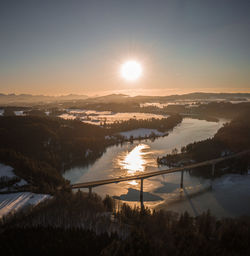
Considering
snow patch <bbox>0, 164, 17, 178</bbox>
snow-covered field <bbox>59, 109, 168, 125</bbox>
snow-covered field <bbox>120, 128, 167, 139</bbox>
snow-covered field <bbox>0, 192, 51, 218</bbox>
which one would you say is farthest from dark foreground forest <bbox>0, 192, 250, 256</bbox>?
snow-covered field <bbox>59, 109, 168, 125</bbox>

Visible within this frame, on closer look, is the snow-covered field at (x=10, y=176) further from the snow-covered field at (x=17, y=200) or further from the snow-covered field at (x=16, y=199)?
the snow-covered field at (x=17, y=200)

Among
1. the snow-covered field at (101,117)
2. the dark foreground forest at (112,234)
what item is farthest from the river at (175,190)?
the snow-covered field at (101,117)

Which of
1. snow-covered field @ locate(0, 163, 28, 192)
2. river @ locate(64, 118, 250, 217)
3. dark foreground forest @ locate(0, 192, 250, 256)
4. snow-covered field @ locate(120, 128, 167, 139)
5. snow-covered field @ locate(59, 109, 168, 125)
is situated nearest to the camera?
dark foreground forest @ locate(0, 192, 250, 256)

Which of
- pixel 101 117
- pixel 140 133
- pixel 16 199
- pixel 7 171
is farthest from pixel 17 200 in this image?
pixel 101 117

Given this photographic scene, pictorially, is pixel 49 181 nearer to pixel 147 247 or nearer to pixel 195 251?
pixel 147 247

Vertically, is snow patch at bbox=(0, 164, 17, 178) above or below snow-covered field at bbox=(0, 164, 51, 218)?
above

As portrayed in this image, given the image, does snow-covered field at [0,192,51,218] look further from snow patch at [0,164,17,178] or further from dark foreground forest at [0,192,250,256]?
snow patch at [0,164,17,178]
